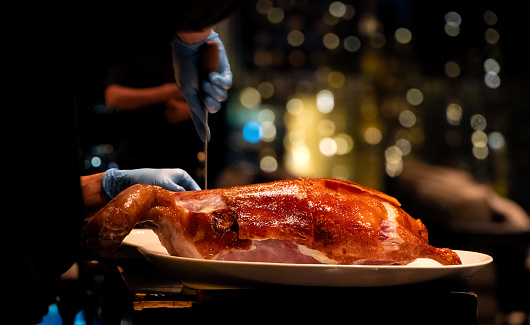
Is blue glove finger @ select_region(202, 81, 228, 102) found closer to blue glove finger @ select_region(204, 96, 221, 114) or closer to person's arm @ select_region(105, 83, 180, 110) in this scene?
blue glove finger @ select_region(204, 96, 221, 114)

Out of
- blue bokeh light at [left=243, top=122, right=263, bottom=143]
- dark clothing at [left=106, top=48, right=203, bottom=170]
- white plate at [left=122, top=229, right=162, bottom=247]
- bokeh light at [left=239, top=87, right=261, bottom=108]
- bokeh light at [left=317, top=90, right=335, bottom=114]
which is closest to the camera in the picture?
white plate at [left=122, top=229, right=162, bottom=247]

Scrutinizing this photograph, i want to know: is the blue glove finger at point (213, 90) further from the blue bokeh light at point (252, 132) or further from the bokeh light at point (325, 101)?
the bokeh light at point (325, 101)

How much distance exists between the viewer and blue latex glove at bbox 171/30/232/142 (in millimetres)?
1245

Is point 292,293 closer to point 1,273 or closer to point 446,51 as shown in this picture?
point 1,273

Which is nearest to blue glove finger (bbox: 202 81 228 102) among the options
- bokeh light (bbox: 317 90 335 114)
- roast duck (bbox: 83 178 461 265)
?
roast duck (bbox: 83 178 461 265)

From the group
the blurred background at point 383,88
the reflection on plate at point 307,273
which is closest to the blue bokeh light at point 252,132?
the blurred background at point 383,88

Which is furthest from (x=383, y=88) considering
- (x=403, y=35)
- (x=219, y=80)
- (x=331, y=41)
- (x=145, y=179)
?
(x=145, y=179)

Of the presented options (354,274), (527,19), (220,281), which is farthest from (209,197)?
(527,19)

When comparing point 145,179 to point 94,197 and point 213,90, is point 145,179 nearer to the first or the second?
point 94,197

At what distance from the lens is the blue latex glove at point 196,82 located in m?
1.25

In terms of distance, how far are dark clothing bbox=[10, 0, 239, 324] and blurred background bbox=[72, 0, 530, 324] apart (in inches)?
170

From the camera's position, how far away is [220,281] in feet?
2.63

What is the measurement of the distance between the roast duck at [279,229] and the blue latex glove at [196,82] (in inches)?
12.9

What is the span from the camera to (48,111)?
0.75m
